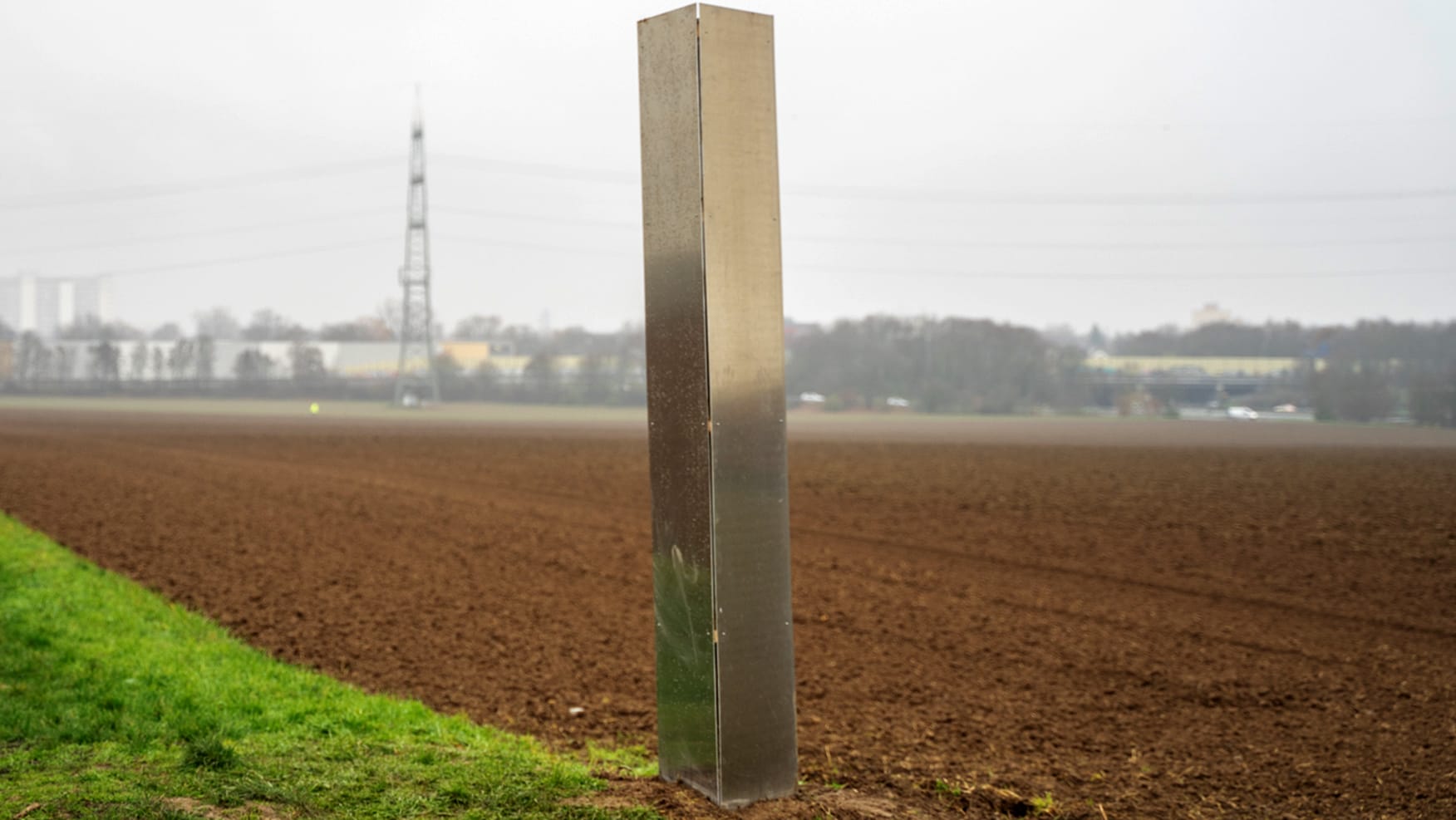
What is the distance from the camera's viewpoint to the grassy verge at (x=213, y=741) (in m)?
3.77

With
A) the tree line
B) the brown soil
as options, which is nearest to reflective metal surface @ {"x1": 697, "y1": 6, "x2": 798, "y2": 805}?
the brown soil

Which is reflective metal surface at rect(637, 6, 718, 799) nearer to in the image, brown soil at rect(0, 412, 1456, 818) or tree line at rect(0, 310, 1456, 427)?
brown soil at rect(0, 412, 1456, 818)

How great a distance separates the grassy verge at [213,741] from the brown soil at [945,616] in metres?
0.60

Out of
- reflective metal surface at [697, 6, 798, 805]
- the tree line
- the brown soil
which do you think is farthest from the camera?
→ the tree line

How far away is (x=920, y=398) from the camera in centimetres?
7244

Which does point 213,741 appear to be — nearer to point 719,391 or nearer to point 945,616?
point 719,391

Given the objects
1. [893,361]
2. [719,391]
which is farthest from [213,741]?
[893,361]

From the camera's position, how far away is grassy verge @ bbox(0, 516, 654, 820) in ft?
12.4

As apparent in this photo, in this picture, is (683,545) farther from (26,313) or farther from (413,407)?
(26,313)

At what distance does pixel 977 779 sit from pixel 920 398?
224 feet

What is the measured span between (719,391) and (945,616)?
6.56m

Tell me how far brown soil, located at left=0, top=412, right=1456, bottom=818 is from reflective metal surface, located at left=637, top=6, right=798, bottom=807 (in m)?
0.32

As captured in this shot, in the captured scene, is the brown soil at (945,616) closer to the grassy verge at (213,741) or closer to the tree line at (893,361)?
the grassy verge at (213,741)

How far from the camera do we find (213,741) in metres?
4.40
